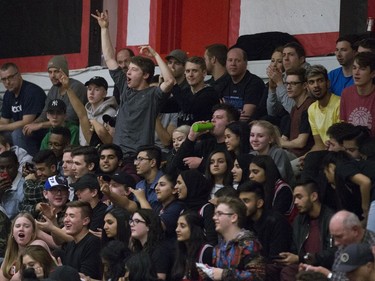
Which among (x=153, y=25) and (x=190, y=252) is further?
(x=153, y=25)

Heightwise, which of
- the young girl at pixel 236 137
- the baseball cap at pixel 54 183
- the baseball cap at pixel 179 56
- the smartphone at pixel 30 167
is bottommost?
the smartphone at pixel 30 167

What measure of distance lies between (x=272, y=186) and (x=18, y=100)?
658 cm

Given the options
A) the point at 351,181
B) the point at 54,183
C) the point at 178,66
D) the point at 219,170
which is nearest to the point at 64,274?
the point at 219,170

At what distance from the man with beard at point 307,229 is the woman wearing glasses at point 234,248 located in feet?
1.34

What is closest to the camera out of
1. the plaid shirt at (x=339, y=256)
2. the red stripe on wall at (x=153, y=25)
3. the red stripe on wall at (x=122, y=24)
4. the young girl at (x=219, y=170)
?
the plaid shirt at (x=339, y=256)

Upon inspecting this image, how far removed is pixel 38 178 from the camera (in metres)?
17.4

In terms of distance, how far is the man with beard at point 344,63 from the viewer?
1609cm

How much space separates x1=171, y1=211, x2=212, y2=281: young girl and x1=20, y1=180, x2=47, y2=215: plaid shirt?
11.7 ft

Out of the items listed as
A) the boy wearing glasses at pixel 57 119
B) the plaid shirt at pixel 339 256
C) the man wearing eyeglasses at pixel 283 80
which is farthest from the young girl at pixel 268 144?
the boy wearing glasses at pixel 57 119

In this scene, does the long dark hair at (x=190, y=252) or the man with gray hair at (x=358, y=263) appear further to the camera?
the long dark hair at (x=190, y=252)

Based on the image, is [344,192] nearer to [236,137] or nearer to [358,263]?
[236,137]

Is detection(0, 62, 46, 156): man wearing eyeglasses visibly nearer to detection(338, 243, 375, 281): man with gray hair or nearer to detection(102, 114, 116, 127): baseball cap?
detection(102, 114, 116, 127): baseball cap

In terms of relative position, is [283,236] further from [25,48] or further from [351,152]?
[25,48]

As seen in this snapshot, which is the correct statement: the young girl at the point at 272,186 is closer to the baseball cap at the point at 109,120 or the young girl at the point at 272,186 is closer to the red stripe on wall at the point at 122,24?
the baseball cap at the point at 109,120
